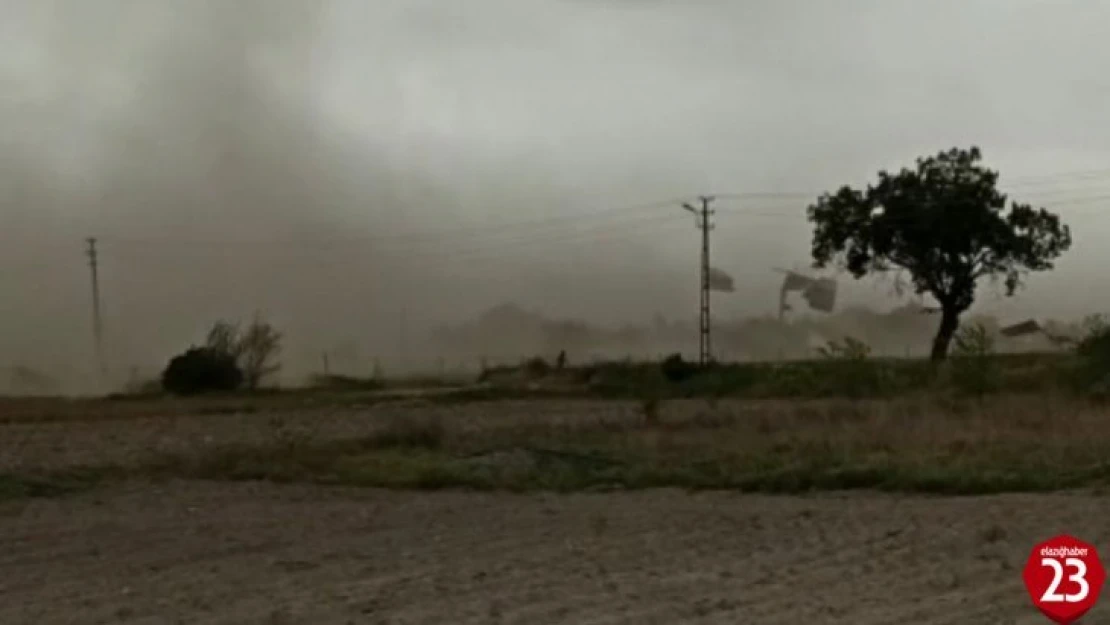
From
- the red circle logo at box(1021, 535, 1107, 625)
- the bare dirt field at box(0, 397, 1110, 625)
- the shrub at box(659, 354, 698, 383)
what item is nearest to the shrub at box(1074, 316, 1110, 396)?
the bare dirt field at box(0, 397, 1110, 625)

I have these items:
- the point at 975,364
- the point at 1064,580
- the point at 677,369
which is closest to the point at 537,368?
the point at 677,369

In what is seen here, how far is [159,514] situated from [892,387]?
130 ft

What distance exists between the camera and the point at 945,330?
73188 millimetres

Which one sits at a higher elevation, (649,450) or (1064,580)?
(1064,580)

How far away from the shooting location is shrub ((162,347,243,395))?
287 ft

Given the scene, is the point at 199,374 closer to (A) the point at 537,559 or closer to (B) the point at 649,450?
(B) the point at 649,450

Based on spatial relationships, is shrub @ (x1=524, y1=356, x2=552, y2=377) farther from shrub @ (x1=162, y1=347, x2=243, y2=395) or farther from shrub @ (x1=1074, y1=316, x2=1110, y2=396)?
shrub @ (x1=1074, y1=316, x2=1110, y2=396)

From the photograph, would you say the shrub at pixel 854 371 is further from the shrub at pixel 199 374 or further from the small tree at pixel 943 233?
the shrub at pixel 199 374

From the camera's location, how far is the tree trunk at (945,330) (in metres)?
71.8

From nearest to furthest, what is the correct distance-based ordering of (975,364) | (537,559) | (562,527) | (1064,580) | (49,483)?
1. (1064,580)
2. (537,559)
3. (562,527)
4. (49,483)
5. (975,364)

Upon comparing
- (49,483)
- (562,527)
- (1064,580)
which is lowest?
(562,527)

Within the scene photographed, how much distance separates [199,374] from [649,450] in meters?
62.8

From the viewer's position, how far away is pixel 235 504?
22516 millimetres

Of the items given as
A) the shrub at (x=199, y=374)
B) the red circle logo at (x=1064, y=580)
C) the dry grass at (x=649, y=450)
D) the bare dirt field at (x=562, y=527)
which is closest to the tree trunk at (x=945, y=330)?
the dry grass at (x=649, y=450)
